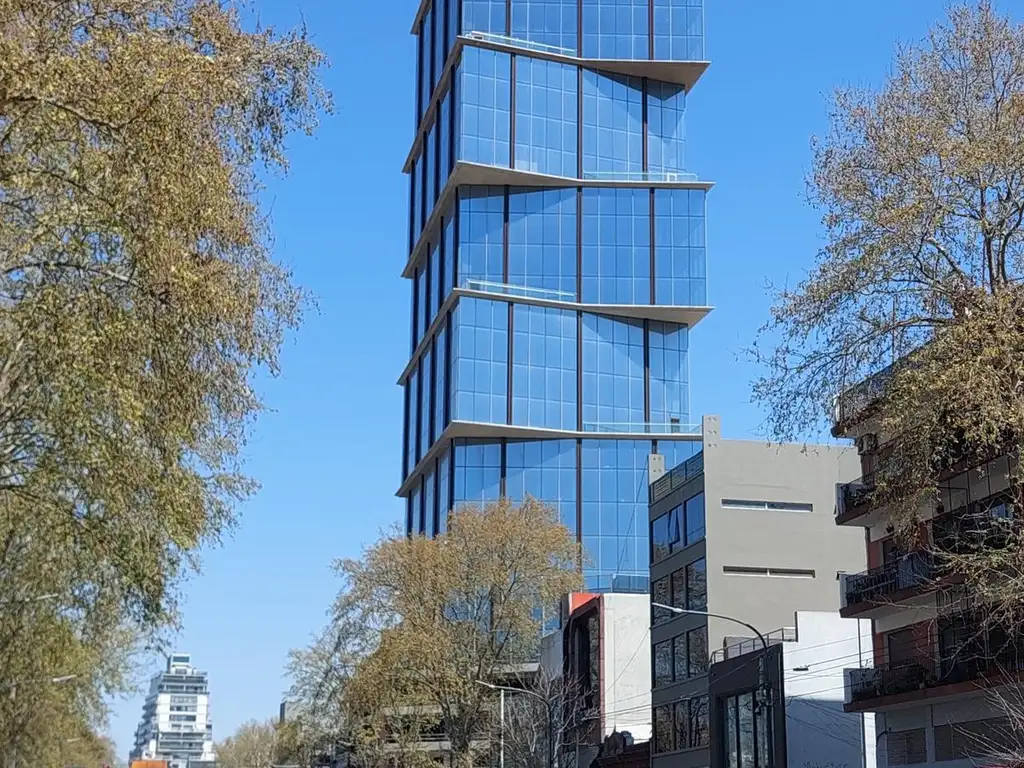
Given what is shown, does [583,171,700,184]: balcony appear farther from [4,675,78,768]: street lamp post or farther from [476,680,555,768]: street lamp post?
[4,675,78,768]: street lamp post

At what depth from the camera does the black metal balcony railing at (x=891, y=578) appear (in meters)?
43.3

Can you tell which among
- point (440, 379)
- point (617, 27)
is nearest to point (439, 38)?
point (617, 27)

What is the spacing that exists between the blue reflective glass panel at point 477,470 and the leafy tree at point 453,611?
38.9 meters

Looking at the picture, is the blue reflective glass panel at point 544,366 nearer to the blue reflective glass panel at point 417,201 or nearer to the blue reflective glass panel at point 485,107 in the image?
the blue reflective glass panel at point 485,107

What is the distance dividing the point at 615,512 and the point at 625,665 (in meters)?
37.9

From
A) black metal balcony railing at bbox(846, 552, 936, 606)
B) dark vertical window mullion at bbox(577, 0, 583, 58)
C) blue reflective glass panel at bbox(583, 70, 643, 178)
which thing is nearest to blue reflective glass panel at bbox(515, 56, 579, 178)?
blue reflective glass panel at bbox(583, 70, 643, 178)

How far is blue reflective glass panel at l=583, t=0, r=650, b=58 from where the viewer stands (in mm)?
123250

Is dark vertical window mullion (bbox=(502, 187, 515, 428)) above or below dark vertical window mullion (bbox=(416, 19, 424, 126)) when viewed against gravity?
below

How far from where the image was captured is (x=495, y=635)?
7144 centimetres

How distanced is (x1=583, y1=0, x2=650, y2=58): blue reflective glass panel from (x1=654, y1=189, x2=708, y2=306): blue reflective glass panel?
13.1 meters

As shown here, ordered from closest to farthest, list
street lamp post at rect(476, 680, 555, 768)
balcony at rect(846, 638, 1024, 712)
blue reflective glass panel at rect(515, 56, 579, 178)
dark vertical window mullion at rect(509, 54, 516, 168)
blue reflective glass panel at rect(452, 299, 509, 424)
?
balcony at rect(846, 638, 1024, 712)
street lamp post at rect(476, 680, 555, 768)
blue reflective glass panel at rect(452, 299, 509, 424)
dark vertical window mullion at rect(509, 54, 516, 168)
blue reflective glass panel at rect(515, 56, 579, 178)

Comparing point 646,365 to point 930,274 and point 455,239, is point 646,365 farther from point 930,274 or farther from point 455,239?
point 930,274

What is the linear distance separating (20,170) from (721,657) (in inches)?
1985

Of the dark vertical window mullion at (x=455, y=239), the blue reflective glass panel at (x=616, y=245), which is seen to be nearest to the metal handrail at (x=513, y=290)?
the dark vertical window mullion at (x=455, y=239)
